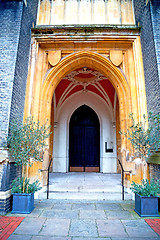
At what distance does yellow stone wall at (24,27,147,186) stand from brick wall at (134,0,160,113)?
211 mm

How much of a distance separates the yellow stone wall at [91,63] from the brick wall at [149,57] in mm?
211

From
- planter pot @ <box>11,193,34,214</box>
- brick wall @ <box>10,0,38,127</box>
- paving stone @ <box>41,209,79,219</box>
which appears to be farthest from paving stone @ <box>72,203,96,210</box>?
brick wall @ <box>10,0,38,127</box>

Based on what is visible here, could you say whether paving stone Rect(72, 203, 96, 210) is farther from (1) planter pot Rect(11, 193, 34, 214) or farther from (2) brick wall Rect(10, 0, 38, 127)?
(2) brick wall Rect(10, 0, 38, 127)

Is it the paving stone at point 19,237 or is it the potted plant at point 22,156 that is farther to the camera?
the potted plant at point 22,156

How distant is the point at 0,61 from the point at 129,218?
4.39m

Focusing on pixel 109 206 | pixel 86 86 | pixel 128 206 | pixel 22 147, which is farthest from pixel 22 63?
pixel 86 86

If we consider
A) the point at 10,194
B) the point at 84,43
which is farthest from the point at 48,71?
the point at 10,194

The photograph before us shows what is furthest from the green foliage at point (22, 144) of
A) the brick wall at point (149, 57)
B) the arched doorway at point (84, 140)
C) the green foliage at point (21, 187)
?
the arched doorway at point (84, 140)

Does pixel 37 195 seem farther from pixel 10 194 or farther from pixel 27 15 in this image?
pixel 27 15

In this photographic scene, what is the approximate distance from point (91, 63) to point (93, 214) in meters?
4.40

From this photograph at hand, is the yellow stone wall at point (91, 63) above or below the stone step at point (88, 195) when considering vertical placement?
above

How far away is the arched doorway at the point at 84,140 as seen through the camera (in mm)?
8898

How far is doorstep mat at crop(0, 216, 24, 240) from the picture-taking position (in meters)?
2.38

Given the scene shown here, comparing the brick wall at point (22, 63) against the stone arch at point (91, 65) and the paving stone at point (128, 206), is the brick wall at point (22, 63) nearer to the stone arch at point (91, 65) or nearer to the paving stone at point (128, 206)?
A: the stone arch at point (91, 65)
